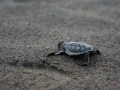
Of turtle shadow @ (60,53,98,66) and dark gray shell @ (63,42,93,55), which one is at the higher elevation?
dark gray shell @ (63,42,93,55)

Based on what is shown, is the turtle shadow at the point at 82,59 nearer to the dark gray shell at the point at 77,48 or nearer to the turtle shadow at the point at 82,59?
the turtle shadow at the point at 82,59

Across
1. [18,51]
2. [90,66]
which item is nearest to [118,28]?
[90,66]

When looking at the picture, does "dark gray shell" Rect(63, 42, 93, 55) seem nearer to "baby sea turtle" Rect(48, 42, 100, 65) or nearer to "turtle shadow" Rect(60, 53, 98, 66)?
"baby sea turtle" Rect(48, 42, 100, 65)

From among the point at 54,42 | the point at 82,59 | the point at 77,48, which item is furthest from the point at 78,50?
the point at 54,42

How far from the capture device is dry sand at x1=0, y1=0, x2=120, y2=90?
3082 mm

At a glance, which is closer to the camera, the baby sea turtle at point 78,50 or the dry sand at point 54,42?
the dry sand at point 54,42

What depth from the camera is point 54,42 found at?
13.6ft

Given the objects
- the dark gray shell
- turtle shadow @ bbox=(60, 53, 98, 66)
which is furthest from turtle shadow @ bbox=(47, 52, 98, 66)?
the dark gray shell

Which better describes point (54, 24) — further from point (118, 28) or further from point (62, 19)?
point (118, 28)

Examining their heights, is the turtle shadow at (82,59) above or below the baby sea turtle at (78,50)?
below

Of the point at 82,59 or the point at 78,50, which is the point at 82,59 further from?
the point at 78,50

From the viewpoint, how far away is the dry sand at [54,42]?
3082 millimetres

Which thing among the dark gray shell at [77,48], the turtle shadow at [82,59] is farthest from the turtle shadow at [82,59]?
the dark gray shell at [77,48]

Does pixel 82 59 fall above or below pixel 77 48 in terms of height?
below
